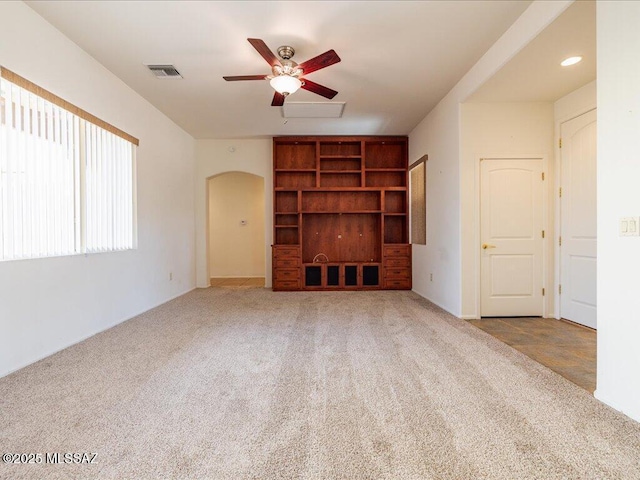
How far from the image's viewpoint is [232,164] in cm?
646

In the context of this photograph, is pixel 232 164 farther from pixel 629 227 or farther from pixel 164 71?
pixel 629 227

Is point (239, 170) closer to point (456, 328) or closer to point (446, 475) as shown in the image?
point (456, 328)

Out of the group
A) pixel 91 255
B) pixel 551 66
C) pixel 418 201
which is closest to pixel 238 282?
pixel 91 255

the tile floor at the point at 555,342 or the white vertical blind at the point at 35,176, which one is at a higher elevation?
the white vertical blind at the point at 35,176

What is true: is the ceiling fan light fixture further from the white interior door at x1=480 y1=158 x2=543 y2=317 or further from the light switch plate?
the light switch plate

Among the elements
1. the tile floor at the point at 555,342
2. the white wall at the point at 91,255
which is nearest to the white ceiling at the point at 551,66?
the tile floor at the point at 555,342

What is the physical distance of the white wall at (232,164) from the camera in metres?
6.44

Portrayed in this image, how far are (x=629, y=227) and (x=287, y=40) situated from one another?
2.98m

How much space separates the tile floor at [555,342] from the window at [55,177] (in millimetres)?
4199

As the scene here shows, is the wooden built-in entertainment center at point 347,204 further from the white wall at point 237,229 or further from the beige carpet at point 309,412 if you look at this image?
the beige carpet at point 309,412

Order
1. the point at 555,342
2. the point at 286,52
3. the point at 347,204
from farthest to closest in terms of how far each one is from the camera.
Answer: the point at 347,204
the point at 286,52
the point at 555,342

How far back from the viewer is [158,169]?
488cm

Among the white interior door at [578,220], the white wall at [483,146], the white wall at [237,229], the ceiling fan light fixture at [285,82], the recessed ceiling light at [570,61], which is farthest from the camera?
the white wall at [237,229]

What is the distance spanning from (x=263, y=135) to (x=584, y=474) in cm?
606
